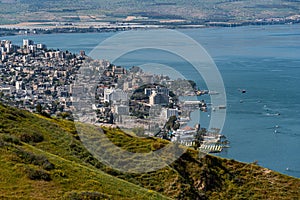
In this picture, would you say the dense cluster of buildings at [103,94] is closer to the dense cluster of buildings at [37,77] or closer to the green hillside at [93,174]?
the dense cluster of buildings at [37,77]

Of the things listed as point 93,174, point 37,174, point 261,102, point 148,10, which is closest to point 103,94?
point 261,102

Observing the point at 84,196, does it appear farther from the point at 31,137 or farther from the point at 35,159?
the point at 31,137


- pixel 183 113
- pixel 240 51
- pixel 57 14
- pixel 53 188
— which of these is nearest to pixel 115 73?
pixel 183 113

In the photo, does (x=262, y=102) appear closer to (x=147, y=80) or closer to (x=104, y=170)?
(x=147, y=80)

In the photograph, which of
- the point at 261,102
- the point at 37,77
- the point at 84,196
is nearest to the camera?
the point at 84,196

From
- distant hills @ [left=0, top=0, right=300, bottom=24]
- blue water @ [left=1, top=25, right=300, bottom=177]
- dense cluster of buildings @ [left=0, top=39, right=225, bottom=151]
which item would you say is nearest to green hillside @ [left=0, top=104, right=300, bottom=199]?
dense cluster of buildings @ [left=0, top=39, right=225, bottom=151]

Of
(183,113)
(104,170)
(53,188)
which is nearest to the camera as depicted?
(53,188)
